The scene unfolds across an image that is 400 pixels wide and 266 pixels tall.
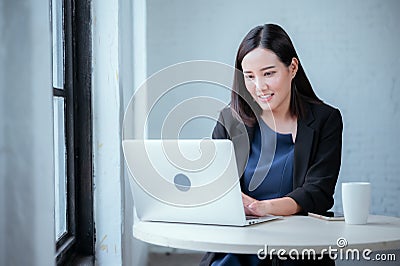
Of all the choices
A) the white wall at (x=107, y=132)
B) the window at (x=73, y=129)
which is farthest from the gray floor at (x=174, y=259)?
the window at (x=73, y=129)

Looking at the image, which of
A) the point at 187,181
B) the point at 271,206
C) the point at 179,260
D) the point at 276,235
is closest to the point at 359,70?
the point at 179,260

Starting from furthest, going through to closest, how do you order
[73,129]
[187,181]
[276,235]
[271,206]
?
[73,129] < [271,206] < [187,181] < [276,235]

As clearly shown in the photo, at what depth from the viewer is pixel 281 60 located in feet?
7.89

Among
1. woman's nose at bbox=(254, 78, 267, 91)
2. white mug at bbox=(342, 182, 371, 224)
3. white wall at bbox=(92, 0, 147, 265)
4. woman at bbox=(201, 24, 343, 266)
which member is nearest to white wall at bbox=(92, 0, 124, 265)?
white wall at bbox=(92, 0, 147, 265)

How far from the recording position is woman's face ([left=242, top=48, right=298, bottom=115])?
2357mm

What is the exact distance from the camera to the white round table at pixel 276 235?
62.6 inches

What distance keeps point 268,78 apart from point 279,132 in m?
0.22

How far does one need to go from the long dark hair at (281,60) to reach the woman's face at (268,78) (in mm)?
15

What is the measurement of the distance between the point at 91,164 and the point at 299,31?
8.82 ft

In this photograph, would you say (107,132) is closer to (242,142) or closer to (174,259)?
(242,142)

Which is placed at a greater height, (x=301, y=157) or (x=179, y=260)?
(x=301, y=157)

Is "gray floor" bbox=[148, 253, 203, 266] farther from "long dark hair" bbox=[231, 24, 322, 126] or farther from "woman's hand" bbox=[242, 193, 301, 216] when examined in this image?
"woman's hand" bbox=[242, 193, 301, 216]

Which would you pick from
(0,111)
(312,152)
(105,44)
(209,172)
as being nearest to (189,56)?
(105,44)

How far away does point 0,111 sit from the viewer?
3.41 ft
